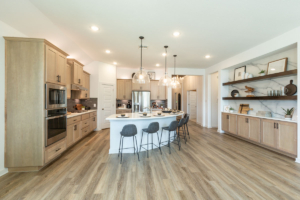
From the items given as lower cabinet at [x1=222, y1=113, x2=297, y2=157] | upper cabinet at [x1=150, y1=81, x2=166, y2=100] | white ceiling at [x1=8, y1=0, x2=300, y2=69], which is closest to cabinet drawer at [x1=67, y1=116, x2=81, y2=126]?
white ceiling at [x1=8, y1=0, x2=300, y2=69]

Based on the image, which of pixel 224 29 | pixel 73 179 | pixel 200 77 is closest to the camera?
pixel 73 179

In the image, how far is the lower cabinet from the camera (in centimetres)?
287

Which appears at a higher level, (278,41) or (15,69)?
(278,41)

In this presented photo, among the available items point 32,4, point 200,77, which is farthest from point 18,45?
point 200,77

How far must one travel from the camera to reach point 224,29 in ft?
9.35

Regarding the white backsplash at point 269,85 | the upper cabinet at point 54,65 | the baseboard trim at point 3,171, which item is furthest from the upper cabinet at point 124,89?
the white backsplash at point 269,85

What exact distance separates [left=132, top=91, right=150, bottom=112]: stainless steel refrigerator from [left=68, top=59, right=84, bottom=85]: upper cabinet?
250cm

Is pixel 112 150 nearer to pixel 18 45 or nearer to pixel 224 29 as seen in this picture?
pixel 18 45

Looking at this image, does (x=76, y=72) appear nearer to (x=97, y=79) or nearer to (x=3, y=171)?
(x=97, y=79)

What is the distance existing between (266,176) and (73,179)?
344cm

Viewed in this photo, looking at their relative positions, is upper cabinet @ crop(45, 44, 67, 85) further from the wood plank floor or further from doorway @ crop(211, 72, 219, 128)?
doorway @ crop(211, 72, 219, 128)

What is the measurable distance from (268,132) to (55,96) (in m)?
5.37

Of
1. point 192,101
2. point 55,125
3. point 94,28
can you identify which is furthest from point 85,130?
point 192,101

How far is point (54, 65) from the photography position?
2637 millimetres
